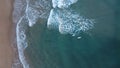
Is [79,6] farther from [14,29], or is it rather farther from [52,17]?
[14,29]

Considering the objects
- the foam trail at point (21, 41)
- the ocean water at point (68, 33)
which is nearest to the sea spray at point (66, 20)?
the ocean water at point (68, 33)

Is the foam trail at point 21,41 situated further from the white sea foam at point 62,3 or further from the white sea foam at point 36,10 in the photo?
the white sea foam at point 62,3

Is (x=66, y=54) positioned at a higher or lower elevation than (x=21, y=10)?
lower

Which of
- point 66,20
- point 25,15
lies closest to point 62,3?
point 66,20

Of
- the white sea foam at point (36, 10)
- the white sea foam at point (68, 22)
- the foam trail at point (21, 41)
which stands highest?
the white sea foam at point (36, 10)

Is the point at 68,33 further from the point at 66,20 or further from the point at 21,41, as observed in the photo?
the point at 21,41

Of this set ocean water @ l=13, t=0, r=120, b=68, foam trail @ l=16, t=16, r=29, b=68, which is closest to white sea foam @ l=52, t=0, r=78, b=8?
ocean water @ l=13, t=0, r=120, b=68

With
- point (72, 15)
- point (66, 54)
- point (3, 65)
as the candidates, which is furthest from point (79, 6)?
point (3, 65)

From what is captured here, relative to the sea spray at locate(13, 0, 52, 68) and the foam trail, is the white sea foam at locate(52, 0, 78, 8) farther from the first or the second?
the foam trail

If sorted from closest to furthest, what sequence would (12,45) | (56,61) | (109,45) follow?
(109,45) < (56,61) < (12,45)
